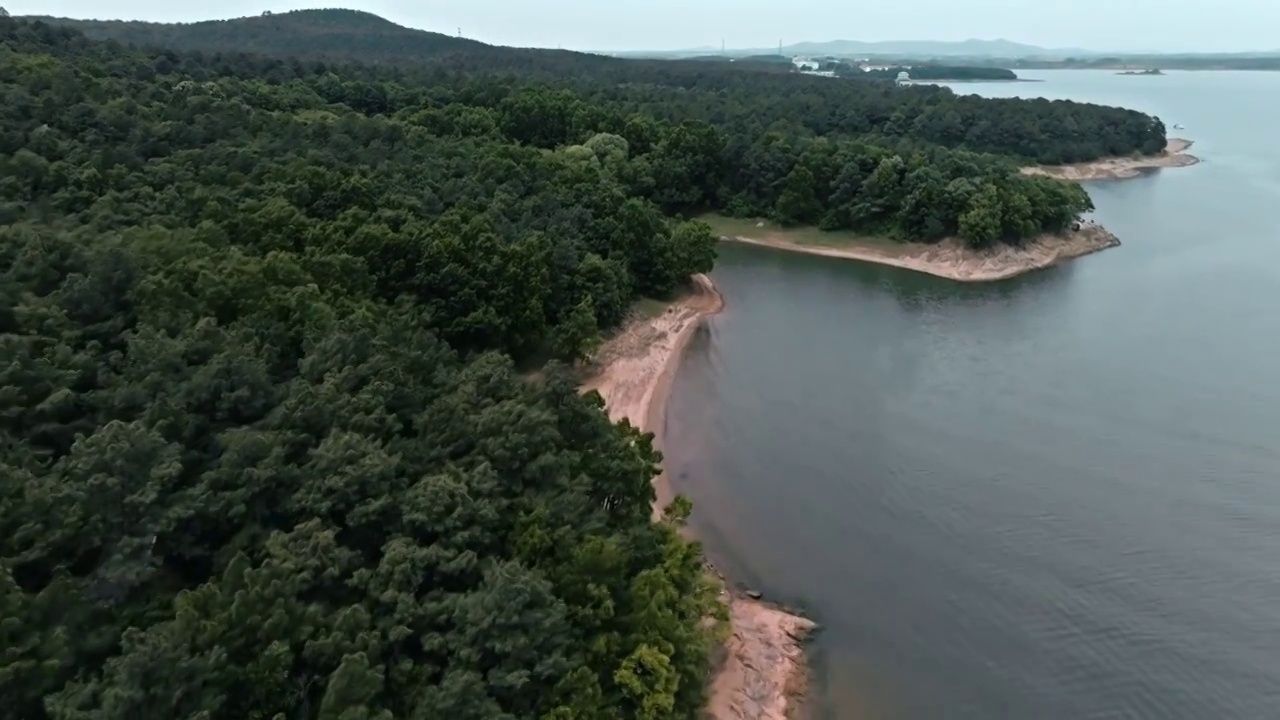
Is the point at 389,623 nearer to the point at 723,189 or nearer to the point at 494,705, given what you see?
the point at 494,705

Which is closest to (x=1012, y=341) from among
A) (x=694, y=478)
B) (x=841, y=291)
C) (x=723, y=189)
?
(x=841, y=291)

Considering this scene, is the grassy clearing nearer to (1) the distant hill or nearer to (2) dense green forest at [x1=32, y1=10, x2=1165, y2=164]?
(2) dense green forest at [x1=32, y1=10, x2=1165, y2=164]

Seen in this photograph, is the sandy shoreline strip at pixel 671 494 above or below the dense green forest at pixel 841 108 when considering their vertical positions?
below

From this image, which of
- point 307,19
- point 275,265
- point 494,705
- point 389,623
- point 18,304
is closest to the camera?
point 494,705

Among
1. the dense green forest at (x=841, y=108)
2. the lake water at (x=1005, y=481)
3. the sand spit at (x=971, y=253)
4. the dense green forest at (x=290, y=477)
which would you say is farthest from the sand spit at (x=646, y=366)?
the dense green forest at (x=841, y=108)

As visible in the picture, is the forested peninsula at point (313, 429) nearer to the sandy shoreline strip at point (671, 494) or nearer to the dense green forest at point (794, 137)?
the sandy shoreline strip at point (671, 494)

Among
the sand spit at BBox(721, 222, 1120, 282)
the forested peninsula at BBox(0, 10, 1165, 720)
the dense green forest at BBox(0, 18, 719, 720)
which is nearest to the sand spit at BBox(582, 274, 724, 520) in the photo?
the forested peninsula at BBox(0, 10, 1165, 720)
